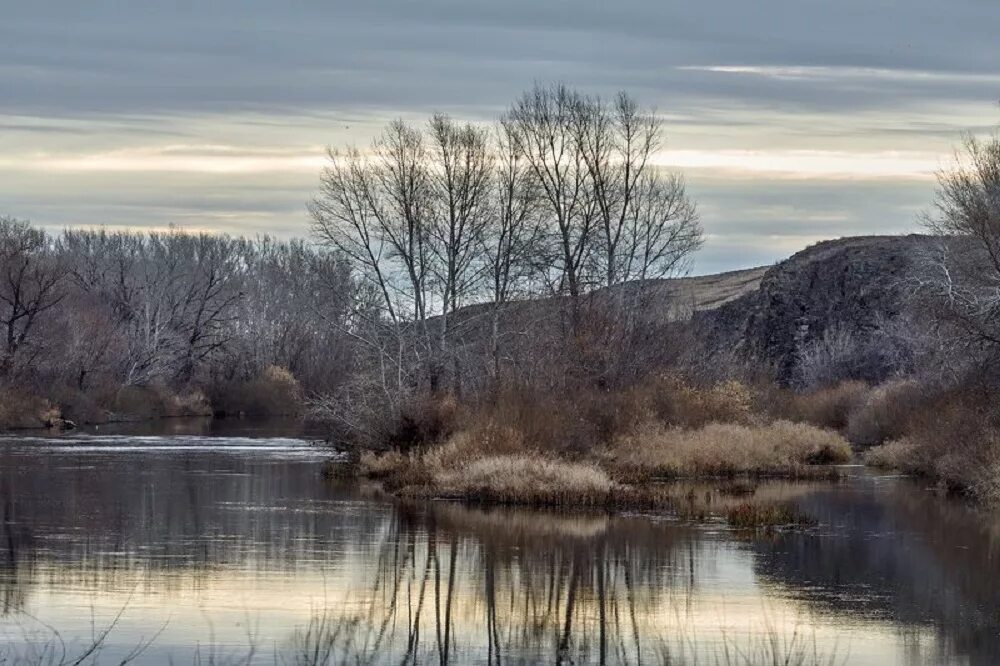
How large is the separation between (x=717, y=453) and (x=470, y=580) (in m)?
21.3

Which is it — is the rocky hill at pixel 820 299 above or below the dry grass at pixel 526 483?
above

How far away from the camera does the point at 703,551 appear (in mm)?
28188

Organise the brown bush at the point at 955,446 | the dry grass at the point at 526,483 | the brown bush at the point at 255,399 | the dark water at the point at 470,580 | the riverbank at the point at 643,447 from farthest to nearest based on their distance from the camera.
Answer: the brown bush at the point at 255,399 → the brown bush at the point at 955,446 → the riverbank at the point at 643,447 → the dry grass at the point at 526,483 → the dark water at the point at 470,580

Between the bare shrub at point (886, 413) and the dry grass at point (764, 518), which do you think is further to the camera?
the bare shrub at point (886, 413)

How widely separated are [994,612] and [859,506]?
44.1 feet

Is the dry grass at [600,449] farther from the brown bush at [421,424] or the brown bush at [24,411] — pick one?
the brown bush at [24,411]

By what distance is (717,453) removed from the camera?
148 feet

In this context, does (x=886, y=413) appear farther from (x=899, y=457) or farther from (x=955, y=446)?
(x=955, y=446)

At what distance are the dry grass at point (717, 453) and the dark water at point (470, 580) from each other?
4764 mm

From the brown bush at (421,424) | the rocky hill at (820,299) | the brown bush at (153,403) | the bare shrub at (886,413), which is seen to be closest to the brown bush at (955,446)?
the bare shrub at (886,413)

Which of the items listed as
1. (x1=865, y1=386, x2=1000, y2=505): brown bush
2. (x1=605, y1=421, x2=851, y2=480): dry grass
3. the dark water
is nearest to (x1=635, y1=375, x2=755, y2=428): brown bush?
(x1=605, y1=421, x2=851, y2=480): dry grass

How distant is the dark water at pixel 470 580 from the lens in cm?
1920

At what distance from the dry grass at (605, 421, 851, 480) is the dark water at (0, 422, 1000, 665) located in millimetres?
4764

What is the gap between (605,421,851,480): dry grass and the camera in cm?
4384
